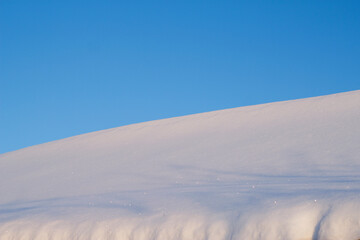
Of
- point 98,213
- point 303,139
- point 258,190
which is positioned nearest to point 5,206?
point 98,213

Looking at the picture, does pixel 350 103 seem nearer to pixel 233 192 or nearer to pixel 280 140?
pixel 280 140

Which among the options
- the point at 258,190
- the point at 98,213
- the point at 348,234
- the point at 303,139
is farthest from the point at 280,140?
the point at 348,234

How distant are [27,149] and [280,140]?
176 inches

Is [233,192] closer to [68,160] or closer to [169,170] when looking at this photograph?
[169,170]

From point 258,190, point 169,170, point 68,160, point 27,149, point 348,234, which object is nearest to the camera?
point 348,234

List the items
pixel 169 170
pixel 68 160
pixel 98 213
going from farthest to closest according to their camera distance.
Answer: pixel 68 160 < pixel 169 170 < pixel 98 213

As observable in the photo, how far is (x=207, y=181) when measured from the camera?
3.77 metres

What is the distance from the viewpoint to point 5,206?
433 cm

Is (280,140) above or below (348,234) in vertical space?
above

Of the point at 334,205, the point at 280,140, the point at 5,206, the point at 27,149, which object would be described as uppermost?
the point at 27,149

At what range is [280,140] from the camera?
15.4 ft

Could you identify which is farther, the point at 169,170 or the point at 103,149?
the point at 103,149

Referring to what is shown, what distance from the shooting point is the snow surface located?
267 cm

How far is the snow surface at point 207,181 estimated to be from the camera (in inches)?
105
